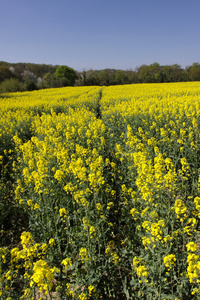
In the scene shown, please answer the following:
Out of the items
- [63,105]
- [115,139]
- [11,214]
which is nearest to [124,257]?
[11,214]

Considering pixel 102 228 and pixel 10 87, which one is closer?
pixel 102 228

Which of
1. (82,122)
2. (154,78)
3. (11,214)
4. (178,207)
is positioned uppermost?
(154,78)

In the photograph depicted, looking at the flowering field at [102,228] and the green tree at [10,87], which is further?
the green tree at [10,87]

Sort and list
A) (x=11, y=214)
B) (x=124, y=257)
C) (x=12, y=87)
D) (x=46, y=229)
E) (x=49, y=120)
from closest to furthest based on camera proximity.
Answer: (x=124, y=257) < (x=46, y=229) < (x=11, y=214) < (x=49, y=120) < (x=12, y=87)

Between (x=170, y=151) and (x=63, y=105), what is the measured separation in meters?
10.2

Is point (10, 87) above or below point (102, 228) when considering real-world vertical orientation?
above

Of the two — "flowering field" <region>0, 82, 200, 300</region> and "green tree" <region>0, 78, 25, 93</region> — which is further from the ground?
"green tree" <region>0, 78, 25, 93</region>

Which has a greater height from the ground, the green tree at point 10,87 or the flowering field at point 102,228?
the green tree at point 10,87

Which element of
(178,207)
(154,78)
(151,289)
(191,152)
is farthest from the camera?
(154,78)

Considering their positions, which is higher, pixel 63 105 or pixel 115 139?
pixel 63 105

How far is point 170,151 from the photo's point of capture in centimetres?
554

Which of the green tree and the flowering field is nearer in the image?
the flowering field

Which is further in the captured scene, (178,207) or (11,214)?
(11,214)

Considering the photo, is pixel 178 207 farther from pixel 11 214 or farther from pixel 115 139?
pixel 115 139
